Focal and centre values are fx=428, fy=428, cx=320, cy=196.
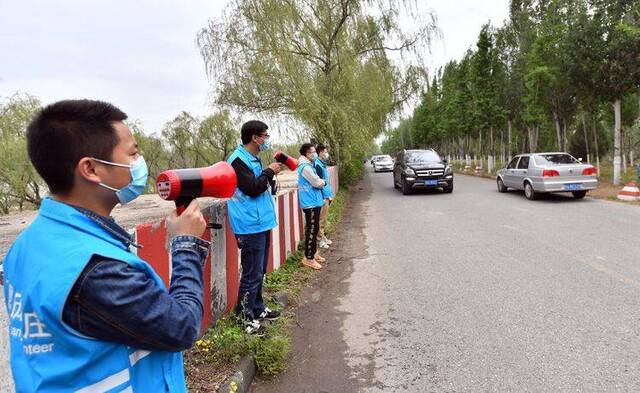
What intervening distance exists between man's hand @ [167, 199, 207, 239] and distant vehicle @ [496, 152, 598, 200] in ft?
41.1

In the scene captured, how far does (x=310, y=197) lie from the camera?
6.31 meters

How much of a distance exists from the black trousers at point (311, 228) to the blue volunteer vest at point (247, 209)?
2338 millimetres

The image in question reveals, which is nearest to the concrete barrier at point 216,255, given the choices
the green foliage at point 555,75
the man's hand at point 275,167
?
the man's hand at point 275,167

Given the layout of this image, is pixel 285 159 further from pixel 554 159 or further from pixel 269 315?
pixel 554 159

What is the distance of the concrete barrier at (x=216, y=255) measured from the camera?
6.60 feet

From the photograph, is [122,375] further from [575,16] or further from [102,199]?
[575,16]

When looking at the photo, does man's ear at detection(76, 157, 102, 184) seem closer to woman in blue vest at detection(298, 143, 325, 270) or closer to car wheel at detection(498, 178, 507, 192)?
woman in blue vest at detection(298, 143, 325, 270)

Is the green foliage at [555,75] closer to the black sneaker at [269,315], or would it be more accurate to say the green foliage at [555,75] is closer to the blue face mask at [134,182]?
the black sneaker at [269,315]

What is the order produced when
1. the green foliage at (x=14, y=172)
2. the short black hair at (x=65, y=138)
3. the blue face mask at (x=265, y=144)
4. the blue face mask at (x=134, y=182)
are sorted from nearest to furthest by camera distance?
the short black hair at (x=65, y=138), the blue face mask at (x=134, y=182), the blue face mask at (x=265, y=144), the green foliage at (x=14, y=172)

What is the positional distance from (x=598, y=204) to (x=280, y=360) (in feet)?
37.0

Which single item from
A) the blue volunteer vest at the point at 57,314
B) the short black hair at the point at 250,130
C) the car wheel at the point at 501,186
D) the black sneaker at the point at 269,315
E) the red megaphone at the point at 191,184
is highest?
the short black hair at the point at 250,130

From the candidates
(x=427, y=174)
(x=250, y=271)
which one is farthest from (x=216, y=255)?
(x=427, y=174)

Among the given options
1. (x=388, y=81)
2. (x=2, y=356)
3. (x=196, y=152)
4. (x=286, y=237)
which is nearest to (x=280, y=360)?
(x=2, y=356)

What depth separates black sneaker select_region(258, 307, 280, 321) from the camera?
411 cm
